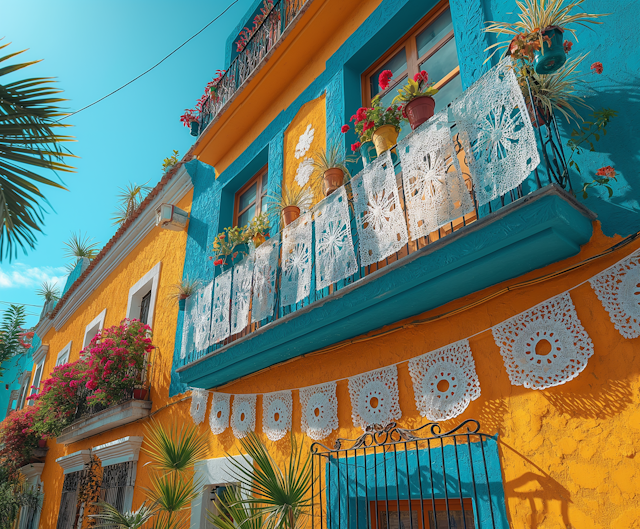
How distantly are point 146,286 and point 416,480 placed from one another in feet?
21.0

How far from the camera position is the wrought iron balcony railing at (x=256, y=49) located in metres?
5.75

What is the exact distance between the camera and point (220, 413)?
4.96m

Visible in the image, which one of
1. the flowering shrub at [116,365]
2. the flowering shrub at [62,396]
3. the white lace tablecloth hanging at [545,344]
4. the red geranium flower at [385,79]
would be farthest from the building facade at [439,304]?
the flowering shrub at [62,396]

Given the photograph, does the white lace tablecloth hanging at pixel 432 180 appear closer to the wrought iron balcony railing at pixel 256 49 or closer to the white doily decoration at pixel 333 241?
the white doily decoration at pixel 333 241

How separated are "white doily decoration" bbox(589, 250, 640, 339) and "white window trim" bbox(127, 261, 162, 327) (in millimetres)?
6522

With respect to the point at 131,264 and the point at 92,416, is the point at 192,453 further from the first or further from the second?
the point at 131,264

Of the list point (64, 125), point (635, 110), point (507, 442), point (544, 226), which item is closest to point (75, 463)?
point (64, 125)

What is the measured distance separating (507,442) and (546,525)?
0.40m

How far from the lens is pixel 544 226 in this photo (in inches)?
88.8

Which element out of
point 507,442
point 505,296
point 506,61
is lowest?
point 507,442

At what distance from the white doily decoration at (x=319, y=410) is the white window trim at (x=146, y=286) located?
4.33 metres

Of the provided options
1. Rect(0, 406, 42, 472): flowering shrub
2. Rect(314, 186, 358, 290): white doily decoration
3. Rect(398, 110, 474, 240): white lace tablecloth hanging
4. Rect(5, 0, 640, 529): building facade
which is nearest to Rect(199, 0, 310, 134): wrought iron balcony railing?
Rect(5, 0, 640, 529): building facade

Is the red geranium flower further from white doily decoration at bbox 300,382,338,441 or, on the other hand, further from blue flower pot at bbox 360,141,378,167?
white doily decoration at bbox 300,382,338,441

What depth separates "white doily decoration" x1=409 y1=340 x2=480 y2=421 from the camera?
9.02 feet
